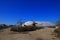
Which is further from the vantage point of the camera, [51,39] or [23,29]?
[23,29]

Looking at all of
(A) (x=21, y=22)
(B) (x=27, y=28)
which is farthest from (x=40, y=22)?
(B) (x=27, y=28)

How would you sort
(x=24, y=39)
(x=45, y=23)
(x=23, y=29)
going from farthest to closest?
(x=45, y=23)
(x=23, y=29)
(x=24, y=39)

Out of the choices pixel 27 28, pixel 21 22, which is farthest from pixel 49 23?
pixel 27 28

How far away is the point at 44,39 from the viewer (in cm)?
1764

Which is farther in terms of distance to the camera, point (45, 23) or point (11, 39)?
point (45, 23)

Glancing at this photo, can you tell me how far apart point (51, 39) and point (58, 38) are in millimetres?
1276

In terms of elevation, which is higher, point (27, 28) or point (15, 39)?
point (27, 28)

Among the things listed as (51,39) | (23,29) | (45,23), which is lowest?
(51,39)

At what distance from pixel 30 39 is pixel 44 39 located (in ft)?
6.25

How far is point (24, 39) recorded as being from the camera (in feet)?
57.5

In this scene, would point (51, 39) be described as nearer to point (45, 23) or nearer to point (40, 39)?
point (40, 39)

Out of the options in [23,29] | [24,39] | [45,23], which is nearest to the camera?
[24,39]

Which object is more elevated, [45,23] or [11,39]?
[45,23]

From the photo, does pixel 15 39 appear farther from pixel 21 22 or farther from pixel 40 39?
pixel 21 22
